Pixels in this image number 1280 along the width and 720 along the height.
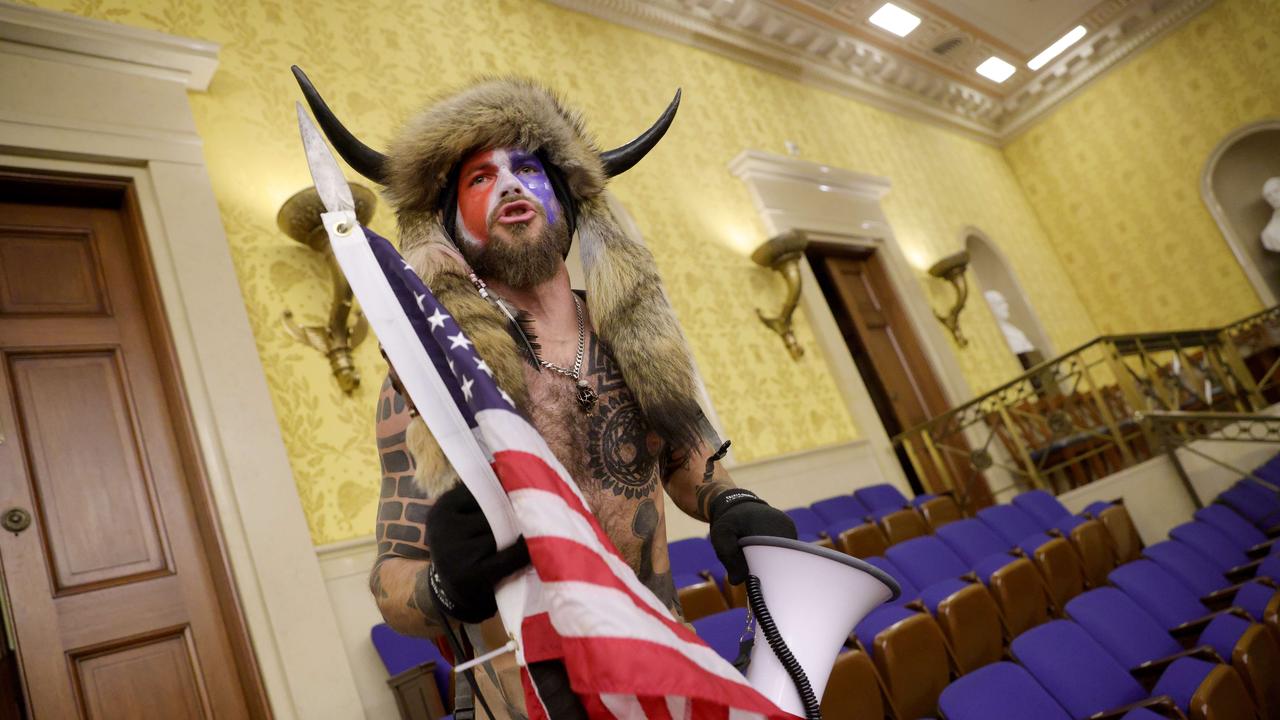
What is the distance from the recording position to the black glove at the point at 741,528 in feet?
3.33

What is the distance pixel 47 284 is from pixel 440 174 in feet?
9.48

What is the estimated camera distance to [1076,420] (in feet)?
26.1

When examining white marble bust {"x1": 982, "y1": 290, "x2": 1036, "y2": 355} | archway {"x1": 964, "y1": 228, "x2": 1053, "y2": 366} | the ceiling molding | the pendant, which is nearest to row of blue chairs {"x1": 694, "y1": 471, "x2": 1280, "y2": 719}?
the pendant

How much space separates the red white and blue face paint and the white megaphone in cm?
51

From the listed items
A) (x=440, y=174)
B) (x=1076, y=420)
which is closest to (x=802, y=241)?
(x=1076, y=420)

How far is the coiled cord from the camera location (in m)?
0.90

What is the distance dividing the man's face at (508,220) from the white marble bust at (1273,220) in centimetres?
1152

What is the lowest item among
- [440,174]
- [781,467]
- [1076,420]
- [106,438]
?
[1076,420]

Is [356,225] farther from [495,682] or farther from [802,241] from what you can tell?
[802,241]

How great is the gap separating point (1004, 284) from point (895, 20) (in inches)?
141

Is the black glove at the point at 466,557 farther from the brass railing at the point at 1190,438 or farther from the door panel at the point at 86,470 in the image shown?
the brass railing at the point at 1190,438

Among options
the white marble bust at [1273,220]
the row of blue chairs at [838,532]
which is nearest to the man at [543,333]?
the row of blue chairs at [838,532]

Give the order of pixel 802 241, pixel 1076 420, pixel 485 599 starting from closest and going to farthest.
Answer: pixel 485 599, pixel 802 241, pixel 1076 420

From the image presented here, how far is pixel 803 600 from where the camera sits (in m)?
0.97
